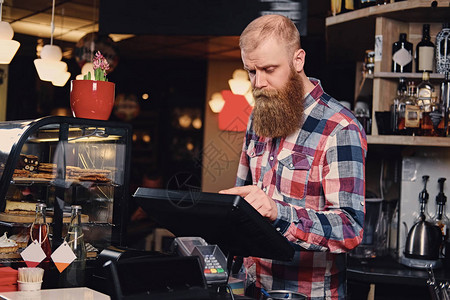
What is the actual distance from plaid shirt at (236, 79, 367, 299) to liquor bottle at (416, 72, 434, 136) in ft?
4.37

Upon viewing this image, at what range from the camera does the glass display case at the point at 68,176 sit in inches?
80.5

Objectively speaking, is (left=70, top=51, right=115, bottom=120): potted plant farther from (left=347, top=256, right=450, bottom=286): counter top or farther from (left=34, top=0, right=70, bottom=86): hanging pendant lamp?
(left=34, top=0, right=70, bottom=86): hanging pendant lamp

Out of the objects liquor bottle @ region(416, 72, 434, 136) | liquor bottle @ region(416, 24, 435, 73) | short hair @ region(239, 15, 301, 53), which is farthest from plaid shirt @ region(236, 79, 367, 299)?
liquor bottle @ region(416, 24, 435, 73)

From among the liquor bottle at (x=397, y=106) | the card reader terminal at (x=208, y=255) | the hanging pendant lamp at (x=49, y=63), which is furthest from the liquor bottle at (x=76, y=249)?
the hanging pendant lamp at (x=49, y=63)

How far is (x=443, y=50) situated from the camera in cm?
323

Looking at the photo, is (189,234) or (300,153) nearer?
(189,234)

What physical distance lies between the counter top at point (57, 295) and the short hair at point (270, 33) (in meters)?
0.85

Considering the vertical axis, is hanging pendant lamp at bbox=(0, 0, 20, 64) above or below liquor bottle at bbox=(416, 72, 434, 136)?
above

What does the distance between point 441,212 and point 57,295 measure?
2.40 meters

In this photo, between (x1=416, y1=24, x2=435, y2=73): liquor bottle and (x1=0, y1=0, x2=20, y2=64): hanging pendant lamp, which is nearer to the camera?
(x1=416, y1=24, x2=435, y2=73): liquor bottle

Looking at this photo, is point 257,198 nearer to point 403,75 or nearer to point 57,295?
point 57,295

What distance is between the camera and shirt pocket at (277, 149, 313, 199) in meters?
1.86

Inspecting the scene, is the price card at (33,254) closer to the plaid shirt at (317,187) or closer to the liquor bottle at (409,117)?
the plaid shirt at (317,187)

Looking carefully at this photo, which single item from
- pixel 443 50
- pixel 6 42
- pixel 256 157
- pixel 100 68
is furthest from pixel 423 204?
pixel 6 42
